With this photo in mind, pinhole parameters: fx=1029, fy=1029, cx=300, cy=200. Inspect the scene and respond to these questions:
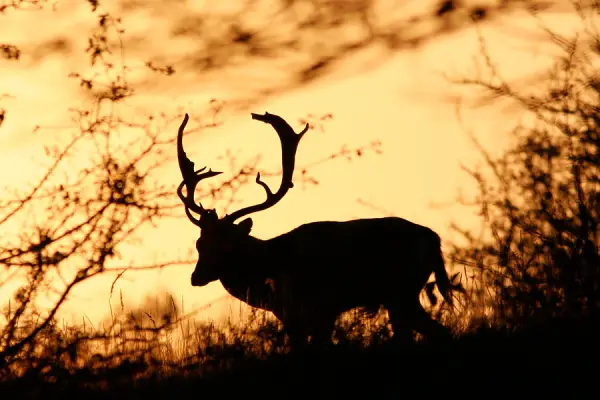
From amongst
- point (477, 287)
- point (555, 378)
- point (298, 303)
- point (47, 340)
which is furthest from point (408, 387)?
point (298, 303)

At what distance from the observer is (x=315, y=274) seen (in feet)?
31.2

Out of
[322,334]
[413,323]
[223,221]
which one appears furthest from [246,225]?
[322,334]

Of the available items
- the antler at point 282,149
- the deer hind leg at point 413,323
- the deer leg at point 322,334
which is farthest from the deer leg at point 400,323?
the antler at point 282,149

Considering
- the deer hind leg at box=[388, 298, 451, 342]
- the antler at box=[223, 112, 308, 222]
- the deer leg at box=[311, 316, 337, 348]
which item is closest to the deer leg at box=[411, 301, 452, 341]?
the deer hind leg at box=[388, 298, 451, 342]

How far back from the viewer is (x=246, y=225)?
998 cm

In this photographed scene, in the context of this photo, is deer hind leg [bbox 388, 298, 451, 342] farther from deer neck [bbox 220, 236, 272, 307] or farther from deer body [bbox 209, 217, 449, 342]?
deer neck [bbox 220, 236, 272, 307]

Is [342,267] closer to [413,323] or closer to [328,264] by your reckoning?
[328,264]

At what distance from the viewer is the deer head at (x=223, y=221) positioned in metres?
9.67

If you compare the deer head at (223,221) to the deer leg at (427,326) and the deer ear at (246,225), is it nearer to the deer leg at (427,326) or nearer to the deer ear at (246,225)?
the deer ear at (246,225)

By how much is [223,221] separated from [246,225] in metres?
0.23

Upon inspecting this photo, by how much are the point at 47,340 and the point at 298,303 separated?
9.99 ft

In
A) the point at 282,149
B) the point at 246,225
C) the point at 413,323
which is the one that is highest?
the point at 282,149

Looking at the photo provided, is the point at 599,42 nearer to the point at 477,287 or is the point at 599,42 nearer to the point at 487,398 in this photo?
the point at 477,287

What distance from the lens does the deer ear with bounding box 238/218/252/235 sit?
9.95 metres
